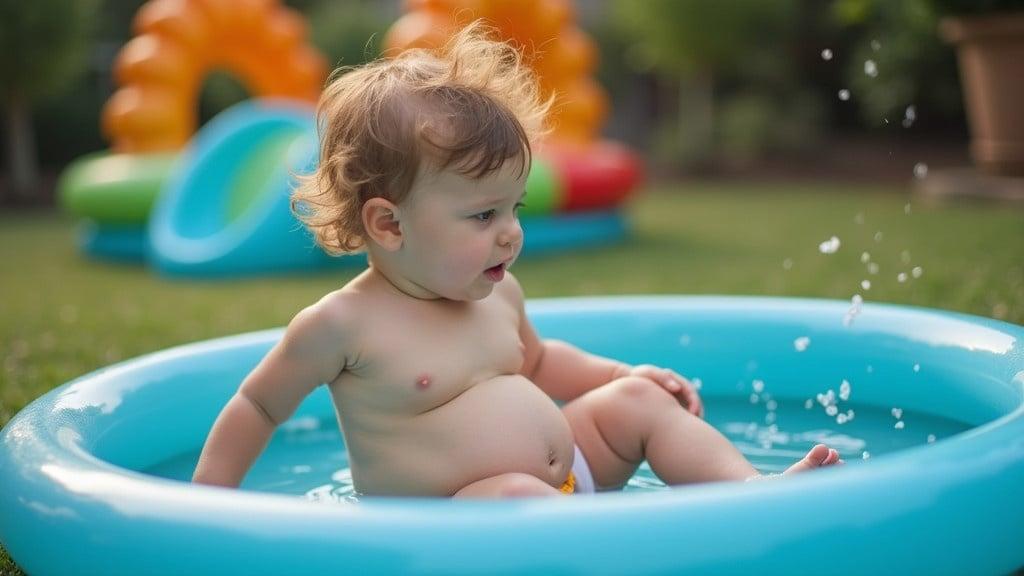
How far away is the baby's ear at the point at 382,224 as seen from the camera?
1.90 metres

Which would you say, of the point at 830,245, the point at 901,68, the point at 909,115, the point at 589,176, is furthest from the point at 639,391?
the point at 901,68

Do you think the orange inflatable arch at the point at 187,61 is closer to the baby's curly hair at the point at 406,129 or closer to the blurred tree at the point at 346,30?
the blurred tree at the point at 346,30

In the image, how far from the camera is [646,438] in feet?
6.92

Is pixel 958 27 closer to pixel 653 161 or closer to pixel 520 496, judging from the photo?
pixel 653 161

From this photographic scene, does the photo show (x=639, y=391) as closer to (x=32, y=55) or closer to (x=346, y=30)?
(x=32, y=55)

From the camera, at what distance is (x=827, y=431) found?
2.65 metres

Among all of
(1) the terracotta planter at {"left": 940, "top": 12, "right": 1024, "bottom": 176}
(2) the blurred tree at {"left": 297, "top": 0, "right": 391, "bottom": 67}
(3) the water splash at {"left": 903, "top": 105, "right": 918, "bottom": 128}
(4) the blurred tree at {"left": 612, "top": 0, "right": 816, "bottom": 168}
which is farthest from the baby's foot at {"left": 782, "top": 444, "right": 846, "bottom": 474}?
(2) the blurred tree at {"left": 297, "top": 0, "right": 391, "bottom": 67}

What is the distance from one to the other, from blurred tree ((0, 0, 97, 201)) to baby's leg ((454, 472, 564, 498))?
360 inches

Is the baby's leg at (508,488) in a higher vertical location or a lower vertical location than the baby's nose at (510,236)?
lower

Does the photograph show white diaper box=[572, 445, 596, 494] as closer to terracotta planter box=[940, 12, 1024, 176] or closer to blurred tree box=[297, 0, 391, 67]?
terracotta planter box=[940, 12, 1024, 176]

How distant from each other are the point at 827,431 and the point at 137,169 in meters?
5.87

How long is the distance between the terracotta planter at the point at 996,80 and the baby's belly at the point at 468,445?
19.5ft

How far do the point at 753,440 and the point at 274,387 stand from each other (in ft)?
3.92

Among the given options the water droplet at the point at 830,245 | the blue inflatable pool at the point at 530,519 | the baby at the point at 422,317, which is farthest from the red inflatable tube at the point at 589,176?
the baby at the point at 422,317
